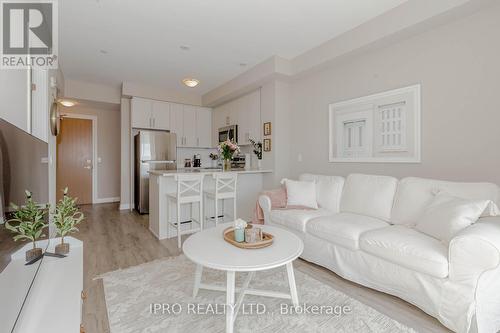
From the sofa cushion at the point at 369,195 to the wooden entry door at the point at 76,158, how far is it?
5.84 metres

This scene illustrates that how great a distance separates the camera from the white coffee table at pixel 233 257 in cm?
148

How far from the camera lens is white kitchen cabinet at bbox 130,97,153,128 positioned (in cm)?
508

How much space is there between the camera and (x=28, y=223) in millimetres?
1242

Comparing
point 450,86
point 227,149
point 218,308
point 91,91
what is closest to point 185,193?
point 227,149

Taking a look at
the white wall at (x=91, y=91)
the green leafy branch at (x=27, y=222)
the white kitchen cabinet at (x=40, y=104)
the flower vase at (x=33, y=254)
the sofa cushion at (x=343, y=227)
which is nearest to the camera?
the green leafy branch at (x=27, y=222)

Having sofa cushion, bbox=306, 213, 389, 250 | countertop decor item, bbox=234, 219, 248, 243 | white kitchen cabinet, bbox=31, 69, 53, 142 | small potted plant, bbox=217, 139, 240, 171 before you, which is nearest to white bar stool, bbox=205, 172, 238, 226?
small potted plant, bbox=217, 139, 240, 171

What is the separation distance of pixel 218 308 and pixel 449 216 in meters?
1.80

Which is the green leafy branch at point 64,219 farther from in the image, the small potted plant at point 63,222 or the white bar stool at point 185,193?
the white bar stool at point 185,193

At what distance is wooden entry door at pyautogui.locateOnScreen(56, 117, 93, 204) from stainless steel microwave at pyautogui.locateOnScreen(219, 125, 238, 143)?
10.5 feet

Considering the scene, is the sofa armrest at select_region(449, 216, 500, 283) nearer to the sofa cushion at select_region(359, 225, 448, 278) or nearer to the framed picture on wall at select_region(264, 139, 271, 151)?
the sofa cushion at select_region(359, 225, 448, 278)

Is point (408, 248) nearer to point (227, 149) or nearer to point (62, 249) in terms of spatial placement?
point (62, 249)

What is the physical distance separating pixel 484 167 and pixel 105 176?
6.93 meters

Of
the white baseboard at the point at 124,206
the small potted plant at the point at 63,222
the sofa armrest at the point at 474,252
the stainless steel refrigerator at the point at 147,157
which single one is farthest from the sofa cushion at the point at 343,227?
the white baseboard at the point at 124,206

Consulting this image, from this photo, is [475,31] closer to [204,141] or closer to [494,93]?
[494,93]
